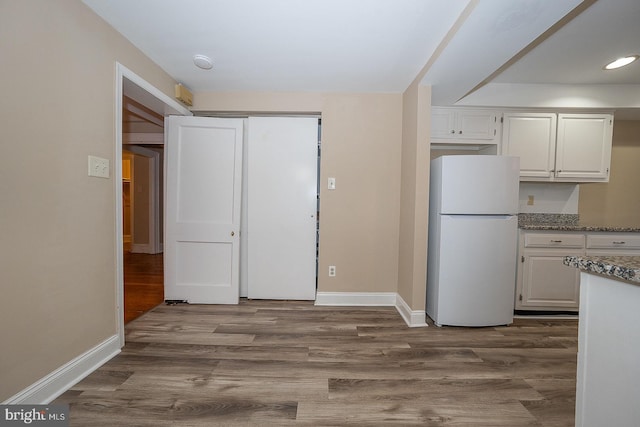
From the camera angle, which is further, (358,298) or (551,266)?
(358,298)

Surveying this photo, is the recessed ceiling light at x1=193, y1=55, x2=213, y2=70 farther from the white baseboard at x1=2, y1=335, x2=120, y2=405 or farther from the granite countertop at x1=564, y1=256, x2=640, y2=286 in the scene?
the granite countertop at x1=564, y1=256, x2=640, y2=286

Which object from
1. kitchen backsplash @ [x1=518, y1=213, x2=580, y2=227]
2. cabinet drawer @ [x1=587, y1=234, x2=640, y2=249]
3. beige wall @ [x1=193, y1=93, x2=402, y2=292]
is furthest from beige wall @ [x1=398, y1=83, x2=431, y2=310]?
cabinet drawer @ [x1=587, y1=234, x2=640, y2=249]

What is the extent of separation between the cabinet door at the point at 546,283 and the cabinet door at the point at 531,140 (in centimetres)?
84

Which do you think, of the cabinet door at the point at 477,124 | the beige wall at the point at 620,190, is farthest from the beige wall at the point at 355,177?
the beige wall at the point at 620,190

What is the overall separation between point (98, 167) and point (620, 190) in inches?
207

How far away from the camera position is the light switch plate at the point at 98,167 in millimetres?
1641

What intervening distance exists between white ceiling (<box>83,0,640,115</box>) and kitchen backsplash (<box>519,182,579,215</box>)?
96 centimetres

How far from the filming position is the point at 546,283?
256 centimetres

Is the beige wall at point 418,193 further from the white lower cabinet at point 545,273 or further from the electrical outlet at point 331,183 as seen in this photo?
the white lower cabinet at point 545,273

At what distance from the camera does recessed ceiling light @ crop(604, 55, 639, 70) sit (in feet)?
7.08

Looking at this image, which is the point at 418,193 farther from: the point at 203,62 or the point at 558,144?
the point at 203,62

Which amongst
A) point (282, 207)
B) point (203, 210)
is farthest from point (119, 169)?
point (282, 207)

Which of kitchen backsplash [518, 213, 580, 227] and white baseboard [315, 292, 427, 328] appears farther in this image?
kitchen backsplash [518, 213, 580, 227]

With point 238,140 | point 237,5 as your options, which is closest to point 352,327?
point 238,140
